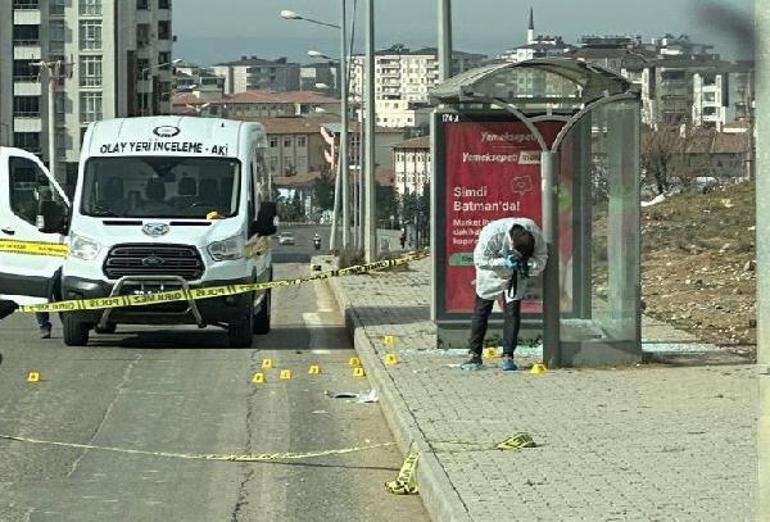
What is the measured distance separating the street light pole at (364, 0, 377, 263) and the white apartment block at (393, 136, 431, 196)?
8635 mm

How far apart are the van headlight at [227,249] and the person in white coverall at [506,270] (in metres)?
4.67

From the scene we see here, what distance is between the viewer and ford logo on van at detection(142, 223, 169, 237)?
717 inches

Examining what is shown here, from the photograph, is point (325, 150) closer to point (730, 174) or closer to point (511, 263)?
point (730, 174)

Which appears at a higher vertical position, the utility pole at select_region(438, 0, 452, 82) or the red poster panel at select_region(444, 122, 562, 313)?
the utility pole at select_region(438, 0, 452, 82)

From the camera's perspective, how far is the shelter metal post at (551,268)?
47.3 ft

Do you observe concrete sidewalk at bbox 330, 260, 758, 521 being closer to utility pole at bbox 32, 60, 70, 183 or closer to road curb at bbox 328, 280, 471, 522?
road curb at bbox 328, 280, 471, 522

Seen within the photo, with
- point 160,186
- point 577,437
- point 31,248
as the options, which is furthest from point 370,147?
point 577,437

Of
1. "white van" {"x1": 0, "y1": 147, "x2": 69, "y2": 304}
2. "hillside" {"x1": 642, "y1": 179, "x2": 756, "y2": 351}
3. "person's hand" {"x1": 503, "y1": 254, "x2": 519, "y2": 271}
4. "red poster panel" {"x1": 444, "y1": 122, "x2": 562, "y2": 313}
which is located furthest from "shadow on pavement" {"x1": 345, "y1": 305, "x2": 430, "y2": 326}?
"person's hand" {"x1": 503, "y1": 254, "x2": 519, "y2": 271}

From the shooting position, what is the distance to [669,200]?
38.3 metres

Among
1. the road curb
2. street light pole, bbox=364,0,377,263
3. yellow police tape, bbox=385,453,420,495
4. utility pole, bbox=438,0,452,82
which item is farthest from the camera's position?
street light pole, bbox=364,0,377,263

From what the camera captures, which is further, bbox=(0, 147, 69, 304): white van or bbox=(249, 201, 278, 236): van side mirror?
bbox=(0, 147, 69, 304): white van

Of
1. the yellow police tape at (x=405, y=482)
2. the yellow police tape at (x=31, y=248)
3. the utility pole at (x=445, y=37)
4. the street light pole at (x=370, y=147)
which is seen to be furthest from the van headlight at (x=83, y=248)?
the street light pole at (x=370, y=147)

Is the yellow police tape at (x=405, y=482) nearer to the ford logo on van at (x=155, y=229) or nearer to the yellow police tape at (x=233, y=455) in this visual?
the yellow police tape at (x=233, y=455)

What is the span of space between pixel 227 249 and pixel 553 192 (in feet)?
17.4
